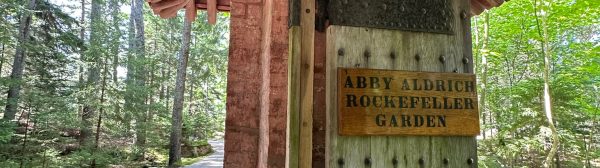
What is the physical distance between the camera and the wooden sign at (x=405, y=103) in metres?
1.78

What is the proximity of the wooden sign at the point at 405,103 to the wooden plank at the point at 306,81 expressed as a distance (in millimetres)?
151

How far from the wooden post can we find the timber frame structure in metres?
0.02

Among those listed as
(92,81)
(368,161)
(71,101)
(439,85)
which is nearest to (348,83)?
(368,161)

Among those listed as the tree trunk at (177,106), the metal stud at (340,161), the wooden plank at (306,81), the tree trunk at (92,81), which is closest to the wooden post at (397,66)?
the metal stud at (340,161)

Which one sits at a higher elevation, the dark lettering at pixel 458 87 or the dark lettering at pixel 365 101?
the dark lettering at pixel 458 87

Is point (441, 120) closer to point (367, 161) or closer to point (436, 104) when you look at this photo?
point (436, 104)

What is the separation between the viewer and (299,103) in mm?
1764

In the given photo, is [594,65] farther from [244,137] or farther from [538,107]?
[244,137]

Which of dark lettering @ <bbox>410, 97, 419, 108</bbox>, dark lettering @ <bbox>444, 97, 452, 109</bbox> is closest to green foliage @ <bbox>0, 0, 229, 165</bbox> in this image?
dark lettering @ <bbox>410, 97, 419, 108</bbox>

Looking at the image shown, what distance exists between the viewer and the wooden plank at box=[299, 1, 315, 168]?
69.0 inches

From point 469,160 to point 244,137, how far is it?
6.38 feet

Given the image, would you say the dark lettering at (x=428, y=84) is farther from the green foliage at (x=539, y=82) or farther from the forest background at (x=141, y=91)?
the green foliage at (x=539, y=82)

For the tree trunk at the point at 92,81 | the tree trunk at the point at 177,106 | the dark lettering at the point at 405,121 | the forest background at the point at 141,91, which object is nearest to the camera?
the dark lettering at the point at 405,121

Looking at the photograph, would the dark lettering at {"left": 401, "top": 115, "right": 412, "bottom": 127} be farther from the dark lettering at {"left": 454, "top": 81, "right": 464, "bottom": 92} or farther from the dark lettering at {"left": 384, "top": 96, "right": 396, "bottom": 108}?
the dark lettering at {"left": 454, "top": 81, "right": 464, "bottom": 92}
